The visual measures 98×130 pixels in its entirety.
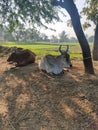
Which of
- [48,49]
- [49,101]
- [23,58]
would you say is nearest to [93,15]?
[23,58]

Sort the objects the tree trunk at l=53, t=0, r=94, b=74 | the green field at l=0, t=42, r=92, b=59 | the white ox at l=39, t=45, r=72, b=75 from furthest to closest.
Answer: the green field at l=0, t=42, r=92, b=59 < the white ox at l=39, t=45, r=72, b=75 < the tree trunk at l=53, t=0, r=94, b=74

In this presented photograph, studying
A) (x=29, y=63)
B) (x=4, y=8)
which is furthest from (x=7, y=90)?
(x=4, y=8)

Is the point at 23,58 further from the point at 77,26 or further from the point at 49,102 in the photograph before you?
the point at 49,102

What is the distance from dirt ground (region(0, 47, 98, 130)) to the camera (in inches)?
218

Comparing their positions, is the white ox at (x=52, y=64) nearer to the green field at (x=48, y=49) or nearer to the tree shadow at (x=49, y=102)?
the tree shadow at (x=49, y=102)

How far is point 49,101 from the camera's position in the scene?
6430mm

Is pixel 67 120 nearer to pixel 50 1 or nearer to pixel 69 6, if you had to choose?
pixel 69 6

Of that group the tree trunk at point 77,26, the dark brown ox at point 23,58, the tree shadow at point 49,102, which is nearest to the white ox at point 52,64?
the tree shadow at point 49,102

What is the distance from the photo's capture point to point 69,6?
784cm

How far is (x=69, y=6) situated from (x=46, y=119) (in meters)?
3.72

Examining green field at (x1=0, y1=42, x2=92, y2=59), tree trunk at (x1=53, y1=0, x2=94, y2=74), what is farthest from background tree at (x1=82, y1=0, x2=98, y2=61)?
tree trunk at (x1=53, y1=0, x2=94, y2=74)

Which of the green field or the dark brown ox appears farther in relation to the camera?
the green field

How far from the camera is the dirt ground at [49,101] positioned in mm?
5547

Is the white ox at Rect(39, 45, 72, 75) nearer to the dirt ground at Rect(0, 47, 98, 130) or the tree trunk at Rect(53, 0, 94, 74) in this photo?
the dirt ground at Rect(0, 47, 98, 130)
